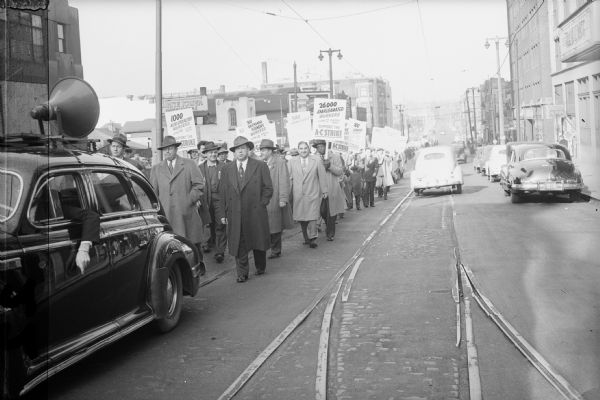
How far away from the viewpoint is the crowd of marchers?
29.8ft

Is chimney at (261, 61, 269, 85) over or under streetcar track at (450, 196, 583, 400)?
over

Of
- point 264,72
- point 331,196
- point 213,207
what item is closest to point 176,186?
point 213,207

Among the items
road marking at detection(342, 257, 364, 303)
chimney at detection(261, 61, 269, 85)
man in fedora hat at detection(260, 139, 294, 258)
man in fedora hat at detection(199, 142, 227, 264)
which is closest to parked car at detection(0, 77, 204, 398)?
road marking at detection(342, 257, 364, 303)

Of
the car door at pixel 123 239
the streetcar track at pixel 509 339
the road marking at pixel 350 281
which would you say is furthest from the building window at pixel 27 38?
the road marking at pixel 350 281

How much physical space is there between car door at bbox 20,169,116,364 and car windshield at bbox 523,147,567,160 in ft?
54.6

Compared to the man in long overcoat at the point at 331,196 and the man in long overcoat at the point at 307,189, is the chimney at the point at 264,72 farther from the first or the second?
the man in long overcoat at the point at 307,189

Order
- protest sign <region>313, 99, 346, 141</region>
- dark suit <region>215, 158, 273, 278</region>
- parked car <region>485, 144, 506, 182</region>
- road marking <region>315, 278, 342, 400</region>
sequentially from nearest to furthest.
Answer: road marking <region>315, 278, 342, 400</region> → dark suit <region>215, 158, 273, 278</region> → protest sign <region>313, 99, 346, 141</region> → parked car <region>485, 144, 506, 182</region>

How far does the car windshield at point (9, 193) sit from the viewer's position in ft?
13.4

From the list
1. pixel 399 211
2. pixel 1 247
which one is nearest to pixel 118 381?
pixel 1 247

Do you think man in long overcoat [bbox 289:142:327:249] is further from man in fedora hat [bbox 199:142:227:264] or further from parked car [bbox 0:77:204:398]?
parked car [bbox 0:77:204:398]

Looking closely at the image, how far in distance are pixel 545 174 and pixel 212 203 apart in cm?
1010

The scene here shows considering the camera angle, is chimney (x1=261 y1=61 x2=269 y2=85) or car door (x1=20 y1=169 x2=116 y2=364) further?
chimney (x1=261 y1=61 x2=269 y2=85)

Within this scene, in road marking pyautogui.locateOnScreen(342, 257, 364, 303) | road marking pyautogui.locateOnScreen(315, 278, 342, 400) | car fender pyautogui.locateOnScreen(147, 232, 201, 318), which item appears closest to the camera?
road marking pyautogui.locateOnScreen(315, 278, 342, 400)

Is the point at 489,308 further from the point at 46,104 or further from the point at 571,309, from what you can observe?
the point at 46,104
